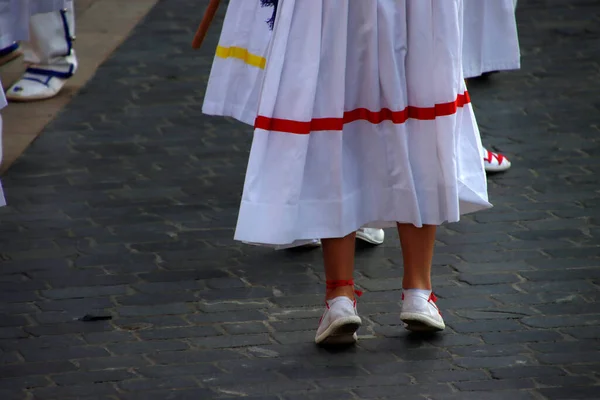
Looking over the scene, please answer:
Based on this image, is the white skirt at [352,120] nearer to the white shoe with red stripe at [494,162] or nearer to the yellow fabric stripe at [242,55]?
the yellow fabric stripe at [242,55]

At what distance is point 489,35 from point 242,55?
1.84 m

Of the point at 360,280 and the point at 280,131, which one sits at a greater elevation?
the point at 280,131

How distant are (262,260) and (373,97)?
1.24 m

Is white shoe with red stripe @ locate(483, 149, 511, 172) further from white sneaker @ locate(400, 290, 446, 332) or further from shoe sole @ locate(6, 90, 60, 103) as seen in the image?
shoe sole @ locate(6, 90, 60, 103)

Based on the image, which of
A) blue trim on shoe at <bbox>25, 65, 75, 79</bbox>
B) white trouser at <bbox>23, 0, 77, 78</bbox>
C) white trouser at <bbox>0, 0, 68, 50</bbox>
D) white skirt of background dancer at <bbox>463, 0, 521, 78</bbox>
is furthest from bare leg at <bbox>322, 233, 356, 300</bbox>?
blue trim on shoe at <bbox>25, 65, 75, 79</bbox>

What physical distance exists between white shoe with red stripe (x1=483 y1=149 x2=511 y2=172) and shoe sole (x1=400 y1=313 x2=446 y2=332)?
5.90 feet

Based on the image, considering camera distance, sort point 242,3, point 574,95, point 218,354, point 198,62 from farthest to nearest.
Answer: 1. point 198,62
2. point 574,95
3. point 242,3
4. point 218,354

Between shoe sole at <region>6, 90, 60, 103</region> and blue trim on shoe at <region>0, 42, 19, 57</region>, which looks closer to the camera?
shoe sole at <region>6, 90, 60, 103</region>

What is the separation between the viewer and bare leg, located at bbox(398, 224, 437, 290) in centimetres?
420

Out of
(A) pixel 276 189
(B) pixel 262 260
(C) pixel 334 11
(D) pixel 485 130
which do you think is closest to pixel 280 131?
(A) pixel 276 189

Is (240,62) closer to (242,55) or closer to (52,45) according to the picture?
(242,55)

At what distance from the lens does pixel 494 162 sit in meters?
5.87

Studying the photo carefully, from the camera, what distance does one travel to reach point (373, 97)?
398cm

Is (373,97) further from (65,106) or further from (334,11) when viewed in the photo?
(65,106)
